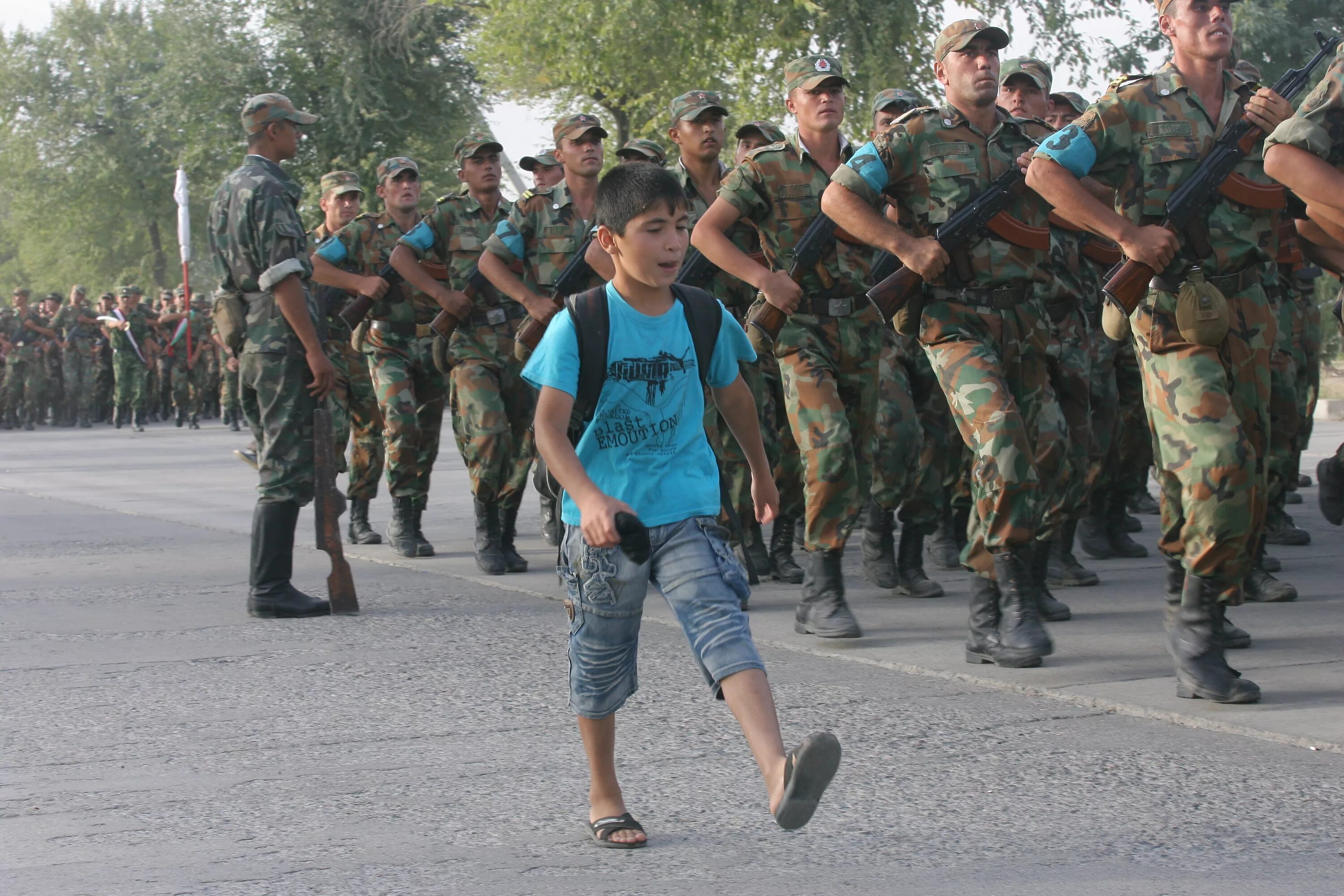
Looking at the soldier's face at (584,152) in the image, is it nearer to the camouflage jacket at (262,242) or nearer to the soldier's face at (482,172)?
the soldier's face at (482,172)

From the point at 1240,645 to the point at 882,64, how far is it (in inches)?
789

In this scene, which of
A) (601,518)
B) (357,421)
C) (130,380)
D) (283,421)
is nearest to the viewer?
(601,518)

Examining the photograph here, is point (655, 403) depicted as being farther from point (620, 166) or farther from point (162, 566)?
point (162, 566)

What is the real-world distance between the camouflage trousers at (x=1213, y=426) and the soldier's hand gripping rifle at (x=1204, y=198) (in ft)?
0.41

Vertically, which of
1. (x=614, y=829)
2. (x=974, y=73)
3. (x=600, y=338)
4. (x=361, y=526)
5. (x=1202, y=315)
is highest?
(x=974, y=73)

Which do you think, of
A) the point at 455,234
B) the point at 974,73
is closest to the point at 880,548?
the point at 974,73

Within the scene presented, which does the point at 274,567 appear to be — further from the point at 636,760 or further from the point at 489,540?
the point at 636,760

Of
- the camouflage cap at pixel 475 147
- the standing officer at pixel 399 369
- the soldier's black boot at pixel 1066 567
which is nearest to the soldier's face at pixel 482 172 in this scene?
the camouflage cap at pixel 475 147

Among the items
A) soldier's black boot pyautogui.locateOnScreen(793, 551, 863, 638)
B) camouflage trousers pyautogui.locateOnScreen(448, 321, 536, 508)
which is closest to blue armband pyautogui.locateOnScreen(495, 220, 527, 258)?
camouflage trousers pyautogui.locateOnScreen(448, 321, 536, 508)

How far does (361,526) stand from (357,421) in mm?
705

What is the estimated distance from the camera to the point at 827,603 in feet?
23.2

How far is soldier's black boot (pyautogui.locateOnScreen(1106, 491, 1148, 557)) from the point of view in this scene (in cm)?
948

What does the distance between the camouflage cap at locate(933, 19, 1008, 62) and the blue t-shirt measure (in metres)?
2.60

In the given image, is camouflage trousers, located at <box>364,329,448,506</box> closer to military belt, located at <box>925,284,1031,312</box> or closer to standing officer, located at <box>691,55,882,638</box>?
standing officer, located at <box>691,55,882,638</box>
